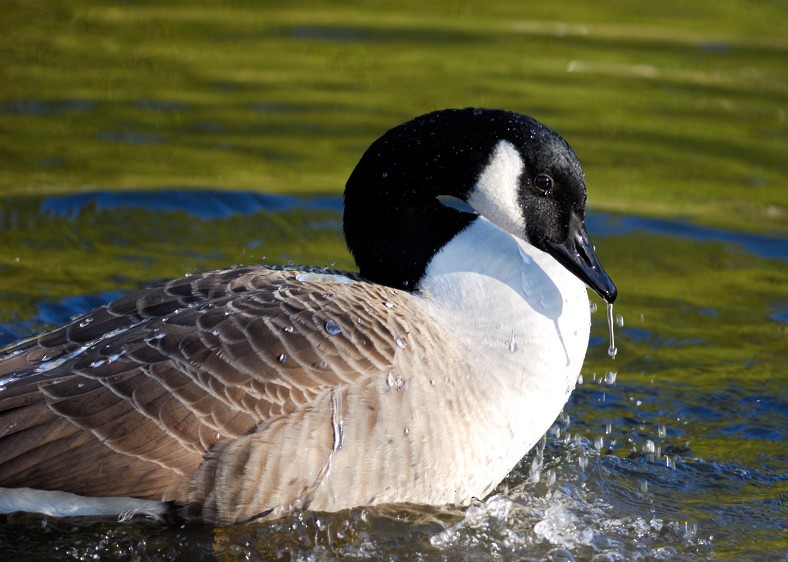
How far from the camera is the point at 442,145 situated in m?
5.94

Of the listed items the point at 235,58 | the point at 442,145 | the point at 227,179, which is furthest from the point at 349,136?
the point at 442,145

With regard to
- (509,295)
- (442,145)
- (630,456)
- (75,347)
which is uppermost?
(442,145)

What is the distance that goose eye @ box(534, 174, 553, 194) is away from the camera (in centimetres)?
578

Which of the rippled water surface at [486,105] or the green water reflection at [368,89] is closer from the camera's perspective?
the rippled water surface at [486,105]

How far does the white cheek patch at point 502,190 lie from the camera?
5793 mm

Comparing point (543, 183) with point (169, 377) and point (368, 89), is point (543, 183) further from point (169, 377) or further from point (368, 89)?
point (368, 89)

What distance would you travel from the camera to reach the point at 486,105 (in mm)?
11312

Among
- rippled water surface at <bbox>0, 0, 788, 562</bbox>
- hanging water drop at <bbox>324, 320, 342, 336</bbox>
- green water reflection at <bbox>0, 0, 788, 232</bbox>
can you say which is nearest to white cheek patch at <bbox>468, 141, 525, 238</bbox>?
hanging water drop at <bbox>324, 320, 342, 336</bbox>

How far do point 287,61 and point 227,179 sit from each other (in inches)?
117

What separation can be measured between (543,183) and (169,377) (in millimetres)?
2048

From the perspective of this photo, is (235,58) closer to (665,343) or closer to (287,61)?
(287,61)

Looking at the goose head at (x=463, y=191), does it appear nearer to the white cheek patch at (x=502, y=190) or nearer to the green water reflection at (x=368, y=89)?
the white cheek patch at (x=502, y=190)

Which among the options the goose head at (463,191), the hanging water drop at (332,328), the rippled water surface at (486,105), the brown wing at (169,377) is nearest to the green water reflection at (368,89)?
the rippled water surface at (486,105)

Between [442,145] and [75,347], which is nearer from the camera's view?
[75,347]
